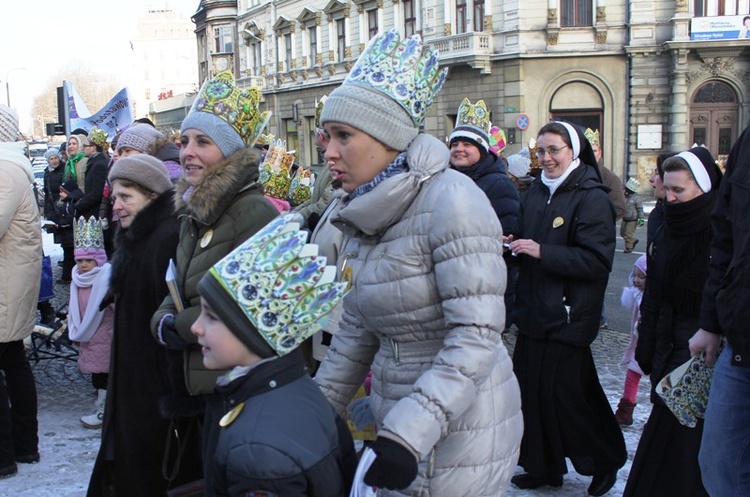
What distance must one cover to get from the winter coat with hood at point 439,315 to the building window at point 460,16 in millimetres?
31068

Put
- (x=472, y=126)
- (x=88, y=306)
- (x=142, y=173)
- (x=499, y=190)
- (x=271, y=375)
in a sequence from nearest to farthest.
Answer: (x=271, y=375)
(x=142, y=173)
(x=88, y=306)
(x=499, y=190)
(x=472, y=126)

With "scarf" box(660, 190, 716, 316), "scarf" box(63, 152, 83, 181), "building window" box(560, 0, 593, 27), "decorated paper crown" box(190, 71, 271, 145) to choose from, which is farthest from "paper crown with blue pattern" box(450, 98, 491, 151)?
"building window" box(560, 0, 593, 27)

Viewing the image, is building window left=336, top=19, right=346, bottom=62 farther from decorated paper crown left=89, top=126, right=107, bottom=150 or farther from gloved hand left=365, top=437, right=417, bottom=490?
gloved hand left=365, top=437, right=417, bottom=490

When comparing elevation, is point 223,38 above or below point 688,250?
above

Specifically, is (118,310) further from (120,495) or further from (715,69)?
(715,69)

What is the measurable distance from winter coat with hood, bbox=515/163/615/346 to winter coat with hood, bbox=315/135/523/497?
6.00ft

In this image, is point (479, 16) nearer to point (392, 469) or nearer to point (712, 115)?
point (712, 115)

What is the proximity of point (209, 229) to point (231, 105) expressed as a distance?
70 cm

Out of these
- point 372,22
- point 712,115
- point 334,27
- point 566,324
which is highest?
point 334,27

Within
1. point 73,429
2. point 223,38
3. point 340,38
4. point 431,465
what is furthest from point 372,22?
point 431,465

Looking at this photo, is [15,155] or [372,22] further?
[372,22]

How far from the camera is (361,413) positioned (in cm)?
281

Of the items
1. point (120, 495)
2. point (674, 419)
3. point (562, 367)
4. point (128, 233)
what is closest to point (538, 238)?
point (562, 367)

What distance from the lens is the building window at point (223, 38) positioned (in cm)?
6056
